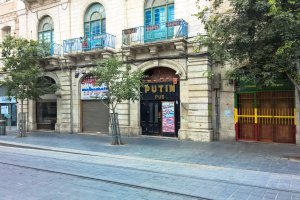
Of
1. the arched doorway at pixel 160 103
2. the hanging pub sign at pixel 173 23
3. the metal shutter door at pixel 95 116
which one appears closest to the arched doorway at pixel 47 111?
the metal shutter door at pixel 95 116

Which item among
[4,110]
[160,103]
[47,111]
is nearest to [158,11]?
[160,103]

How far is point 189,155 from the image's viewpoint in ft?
34.7

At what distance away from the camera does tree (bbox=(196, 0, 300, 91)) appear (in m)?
8.77

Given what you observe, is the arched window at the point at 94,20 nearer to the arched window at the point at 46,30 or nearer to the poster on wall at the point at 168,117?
the arched window at the point at 46,30

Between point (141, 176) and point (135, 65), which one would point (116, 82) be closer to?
point (135, 65)

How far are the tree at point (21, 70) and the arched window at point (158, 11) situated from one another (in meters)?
7.59

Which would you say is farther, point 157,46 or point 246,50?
point 157,46

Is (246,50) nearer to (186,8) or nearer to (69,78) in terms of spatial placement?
(186,8)

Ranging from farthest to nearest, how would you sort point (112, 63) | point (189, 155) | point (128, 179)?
point (112, 63), point (189, 155), point (128, 179)

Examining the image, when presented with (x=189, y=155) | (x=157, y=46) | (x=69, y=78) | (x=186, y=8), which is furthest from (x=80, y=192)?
(x=69, y=78)

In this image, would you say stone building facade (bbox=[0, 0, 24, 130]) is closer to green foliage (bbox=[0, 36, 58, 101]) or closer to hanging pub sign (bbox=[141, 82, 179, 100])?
green foliage (bbox=[0, 36, 58, 101])

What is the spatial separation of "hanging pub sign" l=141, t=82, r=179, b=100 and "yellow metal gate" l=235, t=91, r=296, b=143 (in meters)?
Result: 3.47

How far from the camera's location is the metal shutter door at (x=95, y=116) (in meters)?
18.1

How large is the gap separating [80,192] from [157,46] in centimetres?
1078
